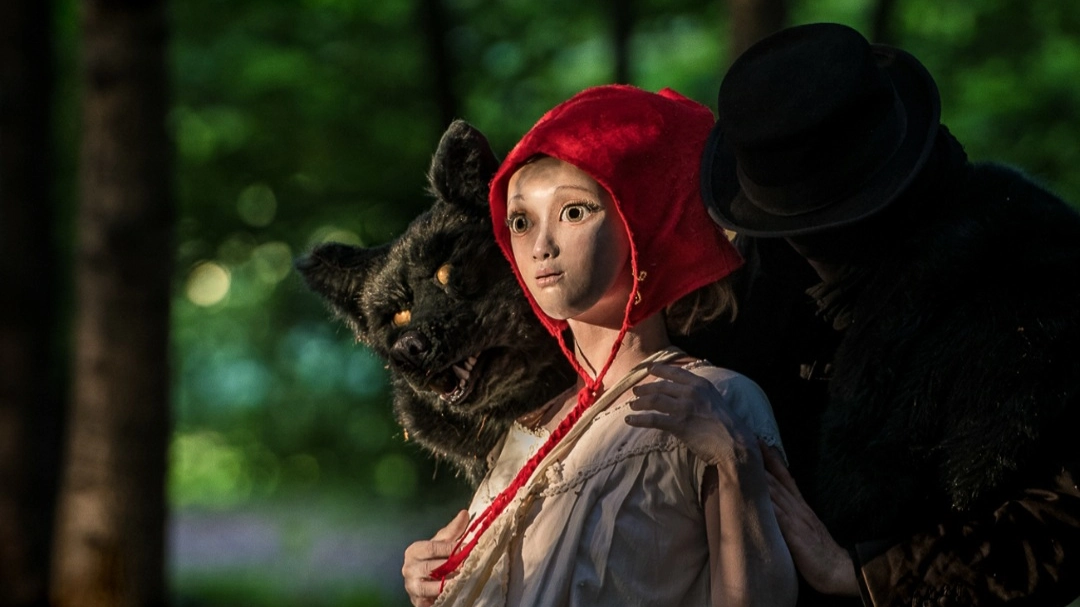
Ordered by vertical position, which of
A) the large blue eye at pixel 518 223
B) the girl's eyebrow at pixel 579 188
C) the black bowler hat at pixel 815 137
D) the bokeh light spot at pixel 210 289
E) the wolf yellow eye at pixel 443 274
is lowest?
the bokeh light spot at pixel 210 289

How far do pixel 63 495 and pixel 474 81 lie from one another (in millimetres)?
5616

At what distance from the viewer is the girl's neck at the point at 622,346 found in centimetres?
288

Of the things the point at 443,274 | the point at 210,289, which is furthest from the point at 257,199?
the point at 443,274

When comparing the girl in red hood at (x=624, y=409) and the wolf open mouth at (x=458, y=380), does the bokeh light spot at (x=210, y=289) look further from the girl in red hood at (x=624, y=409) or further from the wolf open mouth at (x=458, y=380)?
the girl in red hood at (x=624, y=409)

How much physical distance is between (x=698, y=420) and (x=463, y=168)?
0.97m

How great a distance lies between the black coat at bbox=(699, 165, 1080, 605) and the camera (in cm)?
259

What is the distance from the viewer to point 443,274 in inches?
125

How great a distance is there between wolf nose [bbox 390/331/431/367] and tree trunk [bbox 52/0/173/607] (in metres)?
4.38

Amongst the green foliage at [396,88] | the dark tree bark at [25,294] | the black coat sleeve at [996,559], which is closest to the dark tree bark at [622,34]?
the green foliage at [396,88]

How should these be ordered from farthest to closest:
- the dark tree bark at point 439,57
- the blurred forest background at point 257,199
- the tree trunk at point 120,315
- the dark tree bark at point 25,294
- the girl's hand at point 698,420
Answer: the dark tree bark at point 439,57
the dark tree bark at point 25,294
the blurred forest background at point 257,199
the tree trunk at point 120,315
the girl's hand at point 698,420

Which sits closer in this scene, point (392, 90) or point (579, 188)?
point (579, 188)

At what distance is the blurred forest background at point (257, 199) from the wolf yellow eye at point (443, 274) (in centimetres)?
246

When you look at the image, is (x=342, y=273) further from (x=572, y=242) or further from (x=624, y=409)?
(x=624, y=409)

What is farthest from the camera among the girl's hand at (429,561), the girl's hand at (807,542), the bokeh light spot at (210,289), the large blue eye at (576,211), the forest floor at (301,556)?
the bokeh light spot at (210,289)
